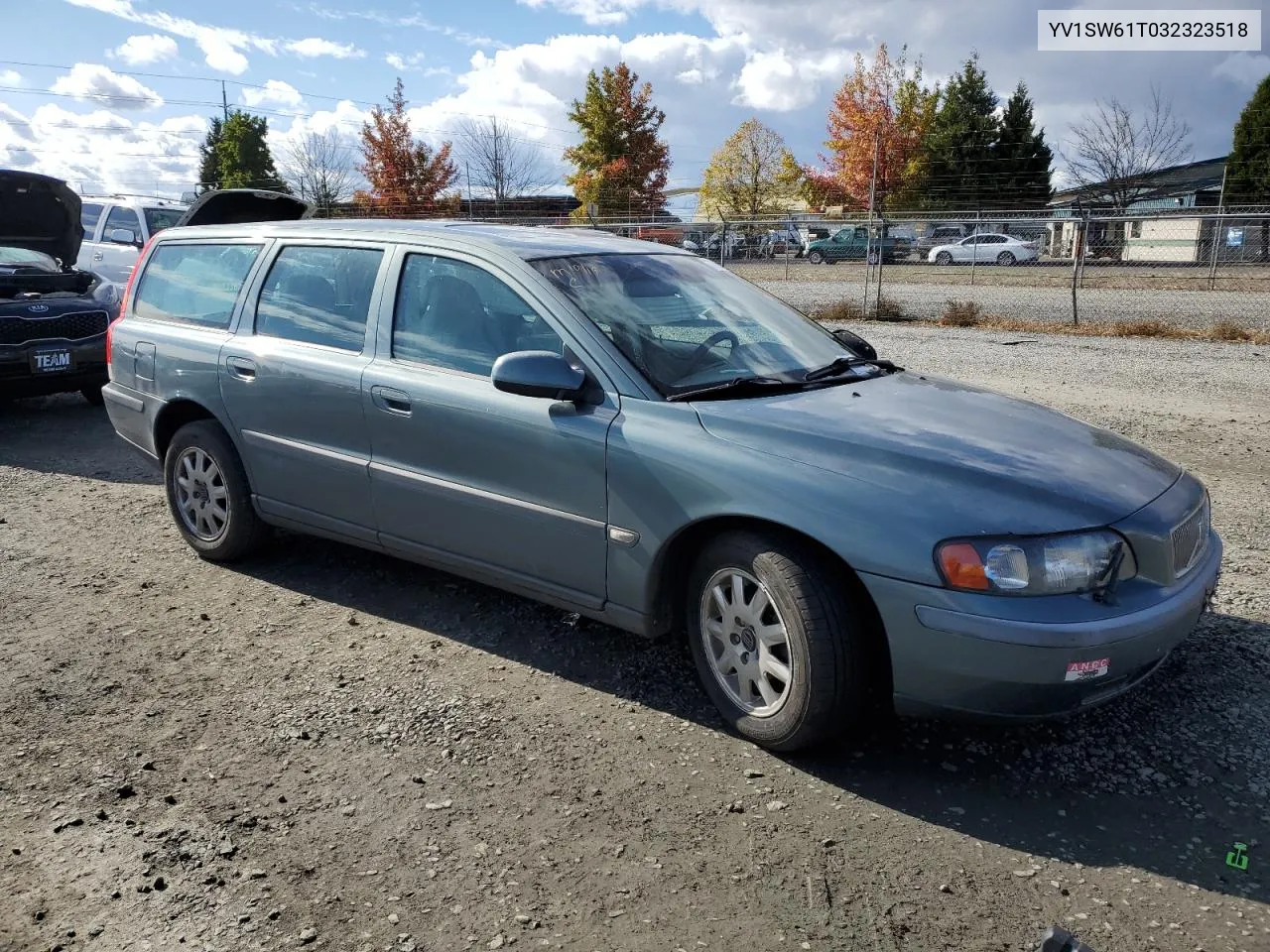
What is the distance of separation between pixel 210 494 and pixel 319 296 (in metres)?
1.23

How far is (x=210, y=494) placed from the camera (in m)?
5.02

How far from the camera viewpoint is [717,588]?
3.35 m

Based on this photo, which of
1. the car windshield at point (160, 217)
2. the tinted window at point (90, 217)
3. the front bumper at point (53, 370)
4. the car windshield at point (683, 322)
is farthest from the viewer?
the tinted window at point (90, 217)

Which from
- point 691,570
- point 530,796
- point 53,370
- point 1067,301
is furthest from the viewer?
point 1067,301

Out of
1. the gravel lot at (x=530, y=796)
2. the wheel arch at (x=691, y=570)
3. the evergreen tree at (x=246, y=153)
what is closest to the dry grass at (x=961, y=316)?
the gravel lot at (x=530, y=796)

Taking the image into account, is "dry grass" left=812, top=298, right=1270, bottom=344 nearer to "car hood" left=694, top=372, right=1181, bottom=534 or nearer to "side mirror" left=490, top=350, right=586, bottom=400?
"car hood" left=694, top=372, right=1181, bottom=534

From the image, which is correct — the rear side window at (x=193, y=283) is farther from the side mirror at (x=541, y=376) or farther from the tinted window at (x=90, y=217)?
the tinted window at (x=90, y=217)

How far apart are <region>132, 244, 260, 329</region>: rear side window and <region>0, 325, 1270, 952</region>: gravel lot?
139 cm

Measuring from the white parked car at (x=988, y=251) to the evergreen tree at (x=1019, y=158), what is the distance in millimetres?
11014

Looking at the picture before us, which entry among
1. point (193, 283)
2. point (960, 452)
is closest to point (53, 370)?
point (193, 283)

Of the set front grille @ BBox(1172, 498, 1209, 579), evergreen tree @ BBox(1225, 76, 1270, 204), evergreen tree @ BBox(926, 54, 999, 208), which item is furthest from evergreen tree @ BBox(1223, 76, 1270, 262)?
front grille @ BBox(1172, 498, 1209, 579)

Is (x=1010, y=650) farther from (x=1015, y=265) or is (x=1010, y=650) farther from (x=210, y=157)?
(x=210, y=157)

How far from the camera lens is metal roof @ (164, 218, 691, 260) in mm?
4105

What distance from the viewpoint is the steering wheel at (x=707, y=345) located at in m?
3.78
